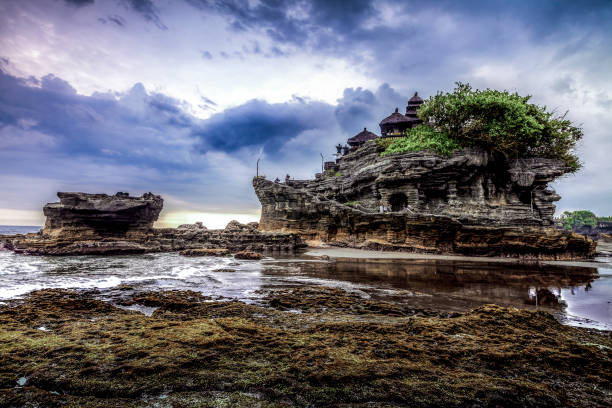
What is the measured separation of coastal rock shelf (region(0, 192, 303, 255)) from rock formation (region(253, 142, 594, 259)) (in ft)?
13.4

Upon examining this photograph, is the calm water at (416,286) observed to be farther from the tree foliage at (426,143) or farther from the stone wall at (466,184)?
the tree foliage at (426,143)

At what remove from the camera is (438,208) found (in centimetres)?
2503

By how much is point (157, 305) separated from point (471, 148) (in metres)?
27.2

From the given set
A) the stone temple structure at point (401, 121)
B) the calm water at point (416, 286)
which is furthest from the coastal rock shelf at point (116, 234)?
the stone temple structure at point (401, 121)

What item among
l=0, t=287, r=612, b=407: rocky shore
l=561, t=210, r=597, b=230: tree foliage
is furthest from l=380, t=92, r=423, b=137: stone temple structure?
l=561, t=210, r=597, b=230: tree foliage

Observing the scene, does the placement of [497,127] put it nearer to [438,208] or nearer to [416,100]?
[438,208]

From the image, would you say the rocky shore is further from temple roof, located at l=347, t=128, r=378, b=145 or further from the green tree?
temple roof, located at l=347, t=128, r=378, b=145

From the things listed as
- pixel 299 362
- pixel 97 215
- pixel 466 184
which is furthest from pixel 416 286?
pixel 97 215

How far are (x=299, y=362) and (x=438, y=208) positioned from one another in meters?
25.1

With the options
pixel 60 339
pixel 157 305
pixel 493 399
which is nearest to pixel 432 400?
pixel 493 399

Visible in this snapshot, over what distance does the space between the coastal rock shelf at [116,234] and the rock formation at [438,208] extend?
4.09 meters

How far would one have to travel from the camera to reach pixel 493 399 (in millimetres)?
2447

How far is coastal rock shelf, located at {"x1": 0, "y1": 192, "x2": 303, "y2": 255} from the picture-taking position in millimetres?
20922

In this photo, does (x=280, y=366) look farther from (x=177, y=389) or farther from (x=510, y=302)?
(x=510, y=302)
